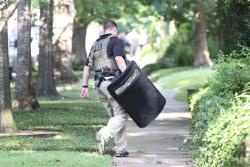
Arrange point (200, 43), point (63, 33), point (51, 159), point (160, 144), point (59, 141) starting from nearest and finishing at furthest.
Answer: point (51, 159) → point (59, 141) → point (160, 144) → point (63, 33) → point (200, 43)

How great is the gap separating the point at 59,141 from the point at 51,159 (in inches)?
88.1

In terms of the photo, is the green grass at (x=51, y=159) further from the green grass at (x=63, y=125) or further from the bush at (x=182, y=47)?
the bush at (x=182, y=47)

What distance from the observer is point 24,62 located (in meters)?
18.0

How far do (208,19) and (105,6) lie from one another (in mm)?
6063

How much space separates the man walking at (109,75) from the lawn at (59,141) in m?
0.35

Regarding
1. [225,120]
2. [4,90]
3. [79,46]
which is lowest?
[79,46]

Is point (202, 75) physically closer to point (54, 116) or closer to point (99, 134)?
point (54, 116)

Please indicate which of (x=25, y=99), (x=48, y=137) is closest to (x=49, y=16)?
(x=25, y=99)

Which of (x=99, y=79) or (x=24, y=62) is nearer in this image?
(x=99, y=79)

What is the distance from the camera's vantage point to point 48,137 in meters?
12.9

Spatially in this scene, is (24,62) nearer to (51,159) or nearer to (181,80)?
(51,159)

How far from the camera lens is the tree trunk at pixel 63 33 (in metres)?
26.5

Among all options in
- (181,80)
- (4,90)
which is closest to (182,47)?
(181,80)

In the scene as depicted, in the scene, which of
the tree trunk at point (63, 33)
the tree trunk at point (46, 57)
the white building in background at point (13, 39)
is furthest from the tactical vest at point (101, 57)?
the white building in background at point (13, 39)
